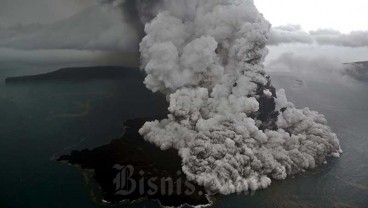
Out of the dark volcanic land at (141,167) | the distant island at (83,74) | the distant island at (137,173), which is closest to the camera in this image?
the distant island at (137,173)

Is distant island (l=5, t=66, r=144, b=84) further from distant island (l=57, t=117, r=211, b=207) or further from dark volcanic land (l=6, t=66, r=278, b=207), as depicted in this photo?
distant island (l=57, t=117, r=211, b=207)

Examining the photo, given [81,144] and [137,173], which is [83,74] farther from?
[137,173]

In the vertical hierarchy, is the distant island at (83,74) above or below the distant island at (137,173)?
above

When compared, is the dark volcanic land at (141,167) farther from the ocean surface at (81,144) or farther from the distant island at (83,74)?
the distant island at (83,74)

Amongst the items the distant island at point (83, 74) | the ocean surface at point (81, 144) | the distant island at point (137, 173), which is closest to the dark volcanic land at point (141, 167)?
the distant island at point (137, 173)

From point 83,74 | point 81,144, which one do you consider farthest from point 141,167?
point 83,74

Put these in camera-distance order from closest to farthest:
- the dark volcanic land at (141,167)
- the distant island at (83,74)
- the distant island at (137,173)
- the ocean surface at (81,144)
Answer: the distant island at (137,173), the dark volcanic land at (141,167), the ocean surface at (81,144), the distant island at (83,74)

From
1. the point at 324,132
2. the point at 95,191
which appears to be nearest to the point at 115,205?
the point at 95,191
